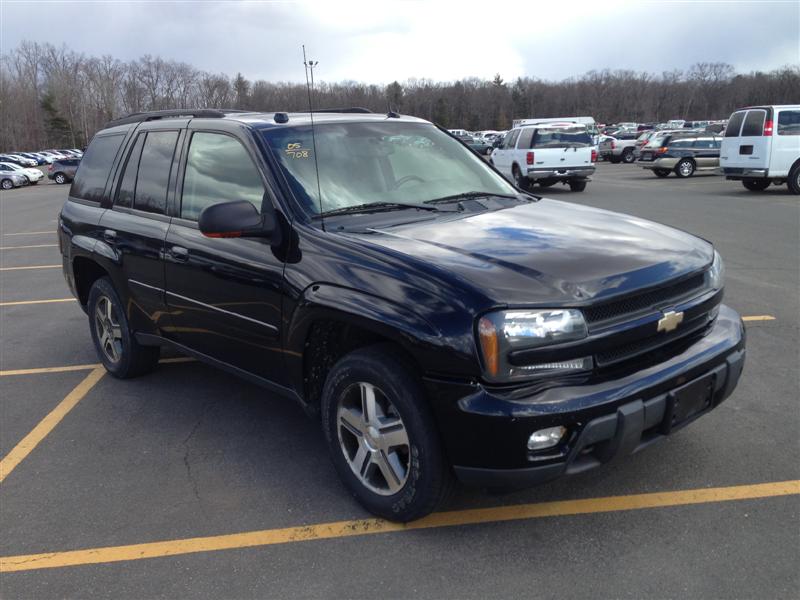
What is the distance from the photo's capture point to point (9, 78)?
11412 cm

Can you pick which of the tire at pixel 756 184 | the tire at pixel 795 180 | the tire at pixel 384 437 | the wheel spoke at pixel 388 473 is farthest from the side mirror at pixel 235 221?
the tire at pixel 756 184

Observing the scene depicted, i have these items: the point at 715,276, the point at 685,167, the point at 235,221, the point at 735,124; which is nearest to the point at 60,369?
the point at 235,221

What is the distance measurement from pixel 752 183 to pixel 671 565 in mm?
18835

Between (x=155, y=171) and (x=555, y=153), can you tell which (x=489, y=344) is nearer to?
(x=155, y=171)

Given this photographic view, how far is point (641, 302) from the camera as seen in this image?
2980 mm

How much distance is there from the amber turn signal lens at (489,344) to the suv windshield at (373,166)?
1280 millimetres

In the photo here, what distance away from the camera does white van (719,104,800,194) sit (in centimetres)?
1669

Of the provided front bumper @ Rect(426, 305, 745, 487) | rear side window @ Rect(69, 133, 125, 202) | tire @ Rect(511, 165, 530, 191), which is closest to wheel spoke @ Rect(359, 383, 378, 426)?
front bumper @ Rect(426, 305, 745, 487)

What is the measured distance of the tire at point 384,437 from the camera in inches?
114

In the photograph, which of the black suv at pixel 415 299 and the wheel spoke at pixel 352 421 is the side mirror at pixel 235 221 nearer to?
the black suv at pixel 415 299

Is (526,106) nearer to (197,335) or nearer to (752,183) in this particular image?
(752,183)

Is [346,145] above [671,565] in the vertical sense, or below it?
above

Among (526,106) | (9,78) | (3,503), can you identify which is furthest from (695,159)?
(9,78)

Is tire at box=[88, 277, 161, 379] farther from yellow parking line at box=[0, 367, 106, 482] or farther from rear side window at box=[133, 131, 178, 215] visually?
rear side window at box=[133, 131, 178, 215]
